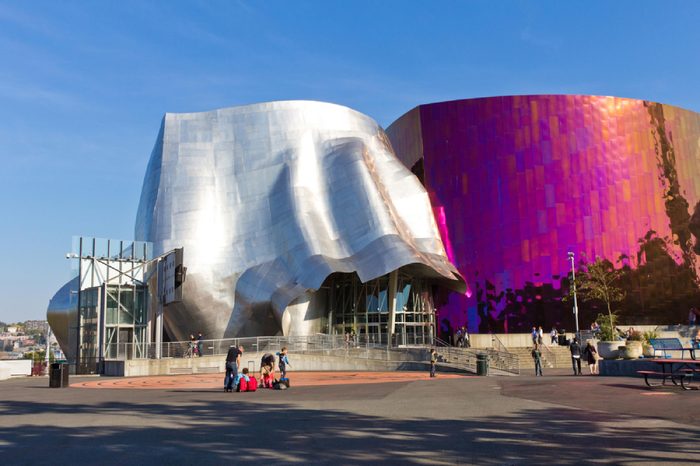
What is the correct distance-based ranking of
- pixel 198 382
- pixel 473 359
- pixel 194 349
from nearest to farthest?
pixel 198 382 < pixel 473 359 < pixel 194 349

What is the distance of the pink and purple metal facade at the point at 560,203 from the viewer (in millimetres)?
48875

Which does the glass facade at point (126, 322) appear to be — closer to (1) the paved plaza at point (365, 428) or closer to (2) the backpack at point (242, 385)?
(2) the backpack at point (242, 385)

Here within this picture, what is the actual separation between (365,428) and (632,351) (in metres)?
15.8

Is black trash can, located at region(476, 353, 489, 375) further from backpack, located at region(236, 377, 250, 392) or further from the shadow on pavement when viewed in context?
the shadow on pavement

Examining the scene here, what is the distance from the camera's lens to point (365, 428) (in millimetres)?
10500

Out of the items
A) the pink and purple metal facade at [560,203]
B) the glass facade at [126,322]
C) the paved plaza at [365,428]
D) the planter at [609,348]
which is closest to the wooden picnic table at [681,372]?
the paved plaza at [365,428]

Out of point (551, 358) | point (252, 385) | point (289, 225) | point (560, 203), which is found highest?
point (560, 203)

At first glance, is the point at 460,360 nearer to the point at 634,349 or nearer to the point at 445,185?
the point at 634,349

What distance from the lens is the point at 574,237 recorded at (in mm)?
49125

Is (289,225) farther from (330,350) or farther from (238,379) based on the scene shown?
(238,379)

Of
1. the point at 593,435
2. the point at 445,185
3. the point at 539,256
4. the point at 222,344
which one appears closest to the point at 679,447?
the point at 593,435

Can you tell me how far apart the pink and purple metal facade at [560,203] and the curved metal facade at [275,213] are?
5.40 m

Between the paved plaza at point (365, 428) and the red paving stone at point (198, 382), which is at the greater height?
the paved plaza at point (365, 428)

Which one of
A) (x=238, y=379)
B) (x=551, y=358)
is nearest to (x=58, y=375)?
(x=238, y=379)
